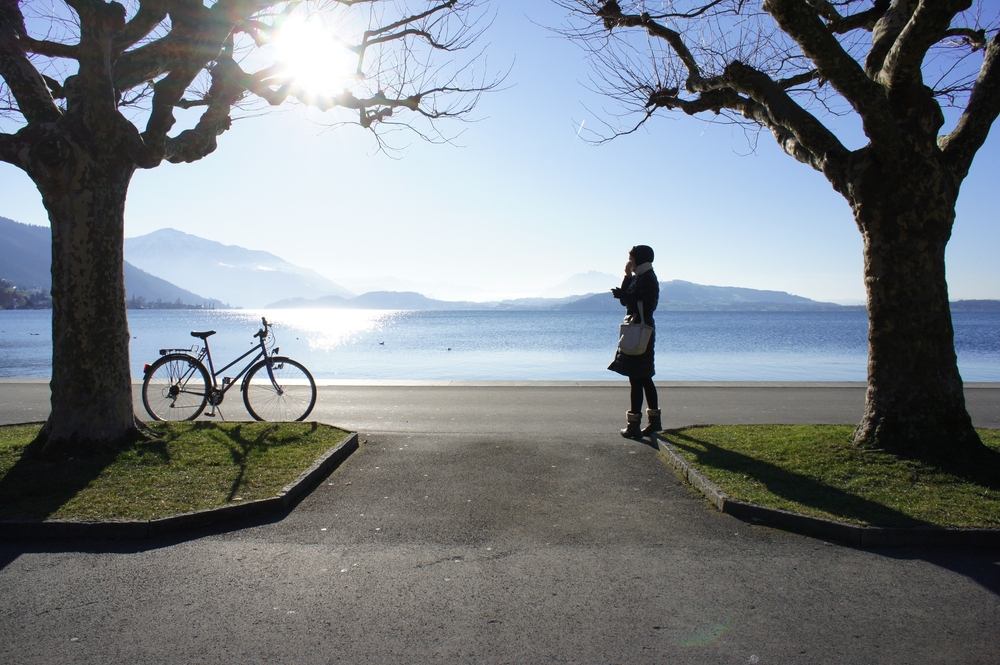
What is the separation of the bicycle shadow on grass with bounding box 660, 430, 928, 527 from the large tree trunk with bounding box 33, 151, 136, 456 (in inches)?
221

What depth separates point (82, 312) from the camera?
6191 millimetres

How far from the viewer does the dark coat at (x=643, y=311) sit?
7.41 meters

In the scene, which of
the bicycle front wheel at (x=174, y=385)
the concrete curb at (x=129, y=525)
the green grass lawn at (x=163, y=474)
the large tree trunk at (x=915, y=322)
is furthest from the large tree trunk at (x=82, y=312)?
the large tree trunk at (x=915, y=322)

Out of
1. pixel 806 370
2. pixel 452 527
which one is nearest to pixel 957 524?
pixel 452 527

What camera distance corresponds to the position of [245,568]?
3.88m

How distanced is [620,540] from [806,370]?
22.8m

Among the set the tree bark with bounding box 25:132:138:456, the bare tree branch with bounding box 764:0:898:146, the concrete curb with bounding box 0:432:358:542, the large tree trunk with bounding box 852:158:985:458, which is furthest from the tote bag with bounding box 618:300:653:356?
the tree bark with bounding box 25:132:138:456

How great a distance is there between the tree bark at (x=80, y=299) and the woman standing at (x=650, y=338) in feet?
16.8

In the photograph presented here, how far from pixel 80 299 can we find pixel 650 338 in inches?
226

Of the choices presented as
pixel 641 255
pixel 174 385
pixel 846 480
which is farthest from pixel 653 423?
pixel 174 385

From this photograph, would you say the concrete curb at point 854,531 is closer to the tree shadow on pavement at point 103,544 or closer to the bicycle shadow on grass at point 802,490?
the bicycle shadow on grass at point 802,490

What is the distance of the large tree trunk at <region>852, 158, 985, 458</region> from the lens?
5827 mm

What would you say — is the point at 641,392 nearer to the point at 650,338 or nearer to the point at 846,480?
the point at 650,338

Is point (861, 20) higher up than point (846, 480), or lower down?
higher up
